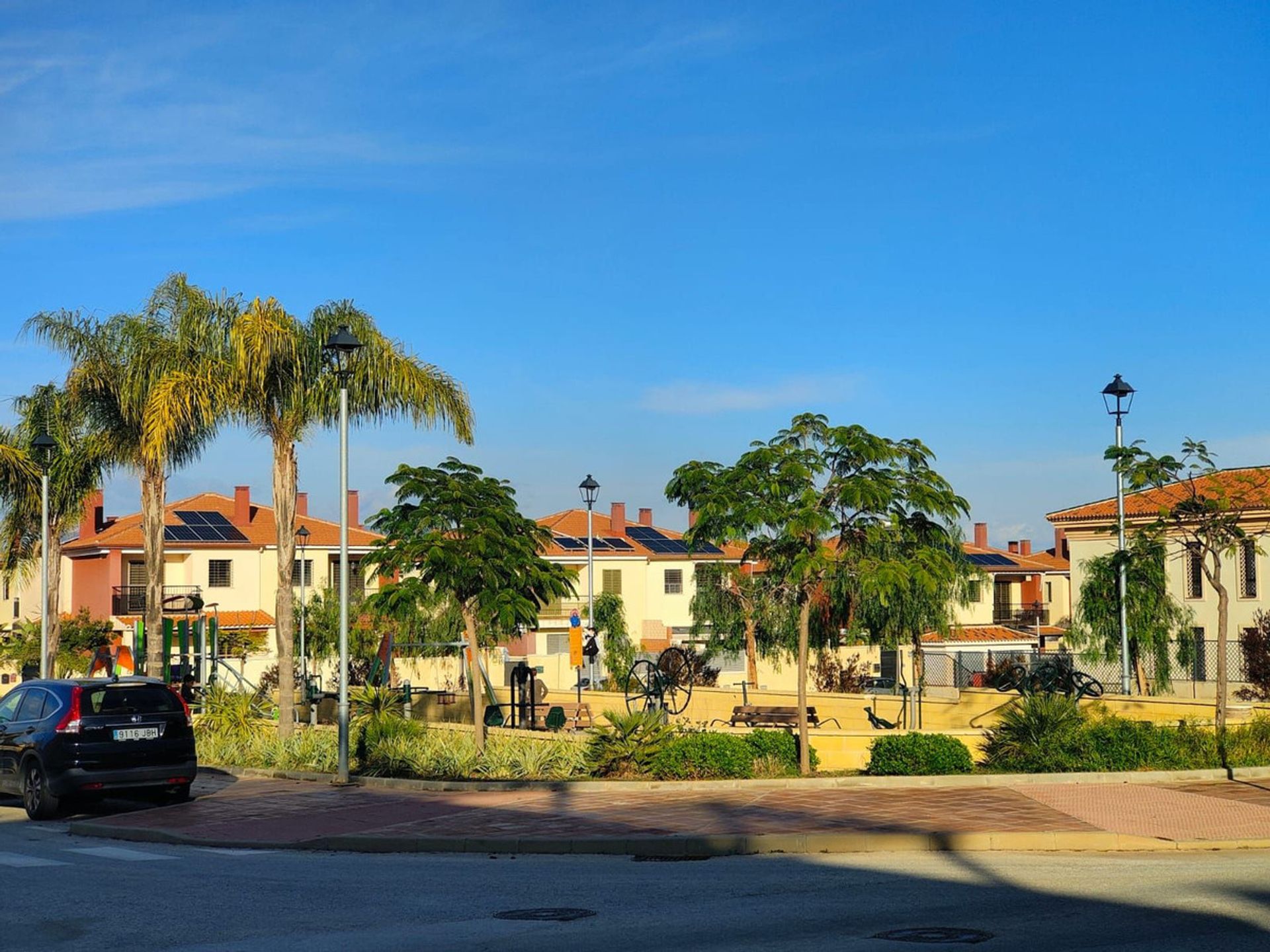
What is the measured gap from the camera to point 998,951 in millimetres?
8797

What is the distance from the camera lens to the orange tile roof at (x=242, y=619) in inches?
2368

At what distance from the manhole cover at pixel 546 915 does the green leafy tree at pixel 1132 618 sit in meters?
29.4

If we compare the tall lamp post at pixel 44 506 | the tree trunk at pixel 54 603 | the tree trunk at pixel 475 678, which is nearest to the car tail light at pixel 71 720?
the tree trunk at pixel 475 678

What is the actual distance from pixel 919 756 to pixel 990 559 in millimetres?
68139

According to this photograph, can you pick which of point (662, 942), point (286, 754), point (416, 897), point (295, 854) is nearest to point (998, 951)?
point (662, 942)

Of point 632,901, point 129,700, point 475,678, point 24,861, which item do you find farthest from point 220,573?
point 632,901

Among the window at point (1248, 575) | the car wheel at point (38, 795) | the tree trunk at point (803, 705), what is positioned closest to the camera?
the car wheel at point (38, 795)

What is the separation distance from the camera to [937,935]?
937 cm

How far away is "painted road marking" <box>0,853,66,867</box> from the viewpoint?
565 inches

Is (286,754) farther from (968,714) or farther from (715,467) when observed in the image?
(968,714)

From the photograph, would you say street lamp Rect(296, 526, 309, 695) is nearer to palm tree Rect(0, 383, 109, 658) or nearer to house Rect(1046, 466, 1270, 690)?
palm tree Rect(0, 383, 109, 658)

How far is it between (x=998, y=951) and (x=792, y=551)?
1285cm

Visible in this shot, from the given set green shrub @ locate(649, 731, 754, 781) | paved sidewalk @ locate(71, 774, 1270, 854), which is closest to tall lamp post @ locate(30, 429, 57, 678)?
paved sidewalk @ locate(71, 774, 1270, 854)

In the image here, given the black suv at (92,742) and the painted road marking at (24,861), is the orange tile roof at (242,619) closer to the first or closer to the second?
the black suv at (92,742)
